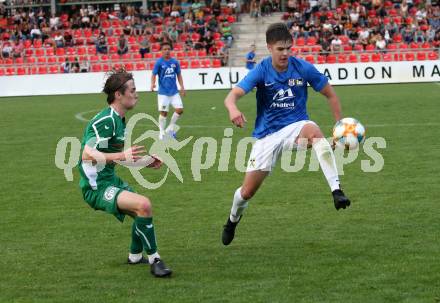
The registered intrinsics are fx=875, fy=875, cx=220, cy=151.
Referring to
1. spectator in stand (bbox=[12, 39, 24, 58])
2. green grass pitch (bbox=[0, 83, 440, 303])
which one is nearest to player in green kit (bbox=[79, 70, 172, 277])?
green grass pitch (bbox=[0, 83, 440, 303])

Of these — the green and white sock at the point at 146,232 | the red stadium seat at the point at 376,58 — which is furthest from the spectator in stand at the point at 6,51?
the green and white sock at the point at 146,232

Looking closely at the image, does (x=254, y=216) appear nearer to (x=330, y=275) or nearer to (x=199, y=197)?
(x=199, y=197)

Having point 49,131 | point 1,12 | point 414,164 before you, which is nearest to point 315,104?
point 49,131

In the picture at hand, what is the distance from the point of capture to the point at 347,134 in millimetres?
8492

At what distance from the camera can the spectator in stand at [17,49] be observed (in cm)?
4091

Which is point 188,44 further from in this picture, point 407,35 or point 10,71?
point 407,35

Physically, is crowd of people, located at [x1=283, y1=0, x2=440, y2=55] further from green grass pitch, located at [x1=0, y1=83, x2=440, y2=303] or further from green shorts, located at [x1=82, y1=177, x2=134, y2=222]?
green shorts, located at [x1=82, y1=177, x2=134, y2=222]

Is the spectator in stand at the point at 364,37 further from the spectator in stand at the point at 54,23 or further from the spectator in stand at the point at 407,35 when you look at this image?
the spectator in stand at the point at 54,23

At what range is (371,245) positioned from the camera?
26.8 ft

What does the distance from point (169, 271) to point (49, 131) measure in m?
14.1

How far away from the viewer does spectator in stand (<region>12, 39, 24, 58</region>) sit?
40906 mm

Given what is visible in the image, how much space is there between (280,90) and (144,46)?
32.0 meters

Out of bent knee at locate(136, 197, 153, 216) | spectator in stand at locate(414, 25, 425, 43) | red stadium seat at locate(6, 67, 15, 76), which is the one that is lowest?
red stadium seat at locate(6, 67, 15, 76)

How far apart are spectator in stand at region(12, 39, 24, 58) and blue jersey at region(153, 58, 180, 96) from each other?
2264 centimetres
